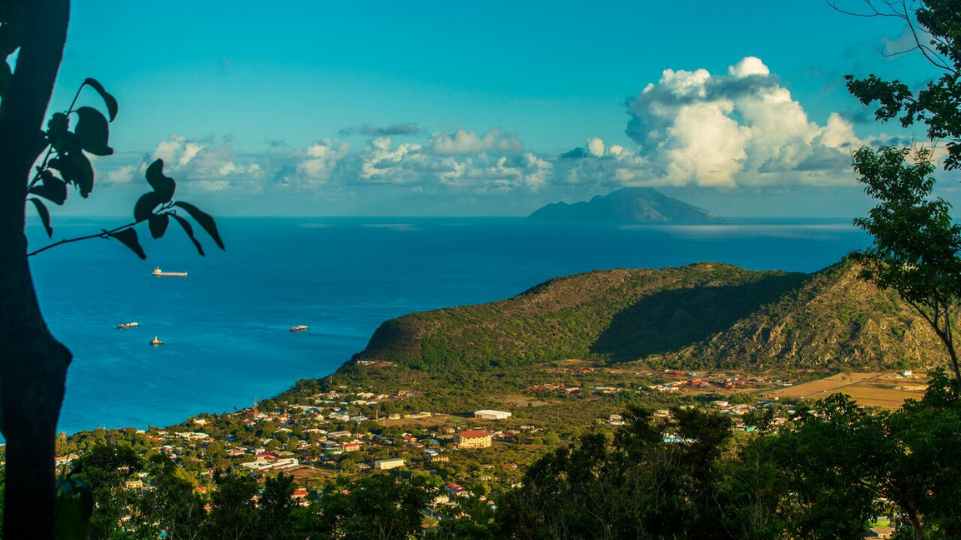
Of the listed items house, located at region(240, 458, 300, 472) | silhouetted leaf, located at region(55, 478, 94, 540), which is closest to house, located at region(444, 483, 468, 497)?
house, located at region(240, 458, 300, 472)

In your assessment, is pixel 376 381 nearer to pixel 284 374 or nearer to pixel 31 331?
pixel 284 374

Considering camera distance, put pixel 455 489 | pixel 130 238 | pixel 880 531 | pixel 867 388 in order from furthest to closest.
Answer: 1. pixel 867 388
2. pixel 455 489
3. pixel 880 531
4. pixel 130 238

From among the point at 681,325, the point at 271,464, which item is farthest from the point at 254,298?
the point at 271,464

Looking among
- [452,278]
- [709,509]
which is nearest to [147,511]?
[709,509]

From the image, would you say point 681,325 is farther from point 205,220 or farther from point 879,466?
point 205,220

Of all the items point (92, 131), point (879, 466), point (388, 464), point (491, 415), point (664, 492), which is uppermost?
point (92, 131)

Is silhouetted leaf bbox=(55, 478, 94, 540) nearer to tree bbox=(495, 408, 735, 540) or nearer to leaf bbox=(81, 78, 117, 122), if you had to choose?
leaf bbox=(81, 78, 117, 122)
